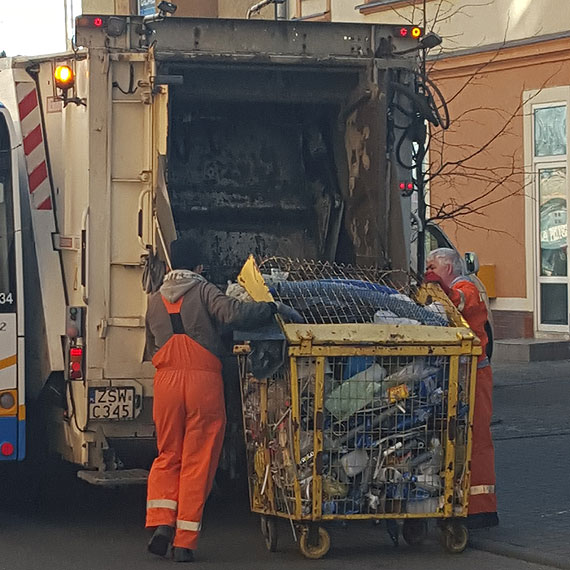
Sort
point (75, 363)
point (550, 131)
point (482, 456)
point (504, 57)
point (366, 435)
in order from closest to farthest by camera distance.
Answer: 1. point (366, 435)
2. point (482, 456)
3. point (75, 363)
4. point (550, 131)
5. point (504, 57)

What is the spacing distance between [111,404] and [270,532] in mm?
1157

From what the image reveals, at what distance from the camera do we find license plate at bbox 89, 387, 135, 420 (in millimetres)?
7734

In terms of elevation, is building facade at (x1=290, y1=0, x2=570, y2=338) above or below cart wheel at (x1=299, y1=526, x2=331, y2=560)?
above

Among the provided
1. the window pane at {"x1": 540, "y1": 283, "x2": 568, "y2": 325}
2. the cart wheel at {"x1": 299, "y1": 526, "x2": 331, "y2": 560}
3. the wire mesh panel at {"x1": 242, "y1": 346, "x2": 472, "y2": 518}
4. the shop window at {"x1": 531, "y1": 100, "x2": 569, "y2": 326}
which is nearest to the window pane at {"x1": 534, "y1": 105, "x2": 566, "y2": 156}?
the shop window at {"x1": 531, "y1": 100, "x2": 569, "y2": 326}

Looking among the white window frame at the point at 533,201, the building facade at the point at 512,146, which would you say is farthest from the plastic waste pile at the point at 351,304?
the white window frame at the point at 533,201

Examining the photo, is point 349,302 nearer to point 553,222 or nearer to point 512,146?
point 553,222

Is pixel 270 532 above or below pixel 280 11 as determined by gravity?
below

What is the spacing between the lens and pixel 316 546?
7160 millimetres

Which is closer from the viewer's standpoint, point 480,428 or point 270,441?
point 270,441

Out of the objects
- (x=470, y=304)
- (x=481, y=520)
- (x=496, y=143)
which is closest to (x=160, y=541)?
(x=481, y=520)

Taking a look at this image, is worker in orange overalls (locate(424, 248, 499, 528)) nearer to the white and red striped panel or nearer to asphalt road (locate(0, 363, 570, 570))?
asphalt road (locate(0, 363, 570, 570))

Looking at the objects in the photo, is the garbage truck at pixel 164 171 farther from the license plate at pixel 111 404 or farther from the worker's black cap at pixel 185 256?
the worker's black cap at pixel 185 256

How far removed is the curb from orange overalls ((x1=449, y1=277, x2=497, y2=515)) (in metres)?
0.17

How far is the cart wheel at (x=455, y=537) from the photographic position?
7.36 meters
